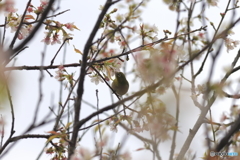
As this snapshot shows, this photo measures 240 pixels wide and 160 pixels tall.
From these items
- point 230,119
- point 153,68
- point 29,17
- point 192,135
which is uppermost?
Result: point 29,17

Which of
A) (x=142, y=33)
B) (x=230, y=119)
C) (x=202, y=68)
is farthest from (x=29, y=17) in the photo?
(x=230, y=119)

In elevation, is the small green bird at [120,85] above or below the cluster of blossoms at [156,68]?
above

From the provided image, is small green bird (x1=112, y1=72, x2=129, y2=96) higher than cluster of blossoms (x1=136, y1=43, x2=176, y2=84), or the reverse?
small green bird (x1=112, y1=72, x2=129, y2=96)

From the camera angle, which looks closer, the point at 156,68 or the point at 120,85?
the point at 156,68

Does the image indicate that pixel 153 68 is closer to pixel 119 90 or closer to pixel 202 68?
pixel 202 68

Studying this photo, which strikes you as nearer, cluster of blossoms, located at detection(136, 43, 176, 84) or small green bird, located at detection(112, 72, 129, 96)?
cluster of blossoms, located at detection(136, 43, 176, 84)

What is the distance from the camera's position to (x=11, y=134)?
103 inches

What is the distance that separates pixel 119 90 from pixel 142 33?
66.4 inches

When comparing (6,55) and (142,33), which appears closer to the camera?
(6,55)

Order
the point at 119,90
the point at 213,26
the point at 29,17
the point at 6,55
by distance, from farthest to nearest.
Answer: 1. the point at 119,90
2. the point at 213,26
3. the point at 29,17
4. the point at 6,55

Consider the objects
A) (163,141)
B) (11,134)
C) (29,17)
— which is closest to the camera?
(163,141)

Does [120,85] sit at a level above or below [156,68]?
above

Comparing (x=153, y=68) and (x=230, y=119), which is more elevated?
(x=230, y=119)

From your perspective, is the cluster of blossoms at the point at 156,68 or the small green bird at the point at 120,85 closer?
the cluster of blossoms at the point at 156,68
